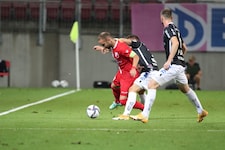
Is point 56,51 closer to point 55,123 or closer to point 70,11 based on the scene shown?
point 70,11

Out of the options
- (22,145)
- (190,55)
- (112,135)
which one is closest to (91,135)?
(112,135)

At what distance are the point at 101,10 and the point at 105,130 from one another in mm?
21998

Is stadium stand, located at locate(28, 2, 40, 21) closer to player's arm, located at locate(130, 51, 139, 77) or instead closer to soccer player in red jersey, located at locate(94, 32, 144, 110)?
soccer player in red jersey, located at locate(94, 32, 144, 110)

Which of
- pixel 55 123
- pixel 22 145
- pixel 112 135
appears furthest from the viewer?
pixel 55 123

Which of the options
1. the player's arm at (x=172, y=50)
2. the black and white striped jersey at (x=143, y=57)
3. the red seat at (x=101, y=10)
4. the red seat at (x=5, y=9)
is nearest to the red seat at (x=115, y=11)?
the red seat at (x=101, y=10)

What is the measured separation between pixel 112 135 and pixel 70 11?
899 inches

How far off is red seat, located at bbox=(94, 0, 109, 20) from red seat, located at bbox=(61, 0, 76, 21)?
0.99 meters

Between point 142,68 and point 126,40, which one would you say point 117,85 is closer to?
point 142,68

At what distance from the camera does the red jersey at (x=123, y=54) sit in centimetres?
1453

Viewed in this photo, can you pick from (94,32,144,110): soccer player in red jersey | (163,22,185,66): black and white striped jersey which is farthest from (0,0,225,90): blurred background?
(163,22,185,66): black and white striped jersey

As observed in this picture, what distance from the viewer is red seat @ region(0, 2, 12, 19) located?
110ft

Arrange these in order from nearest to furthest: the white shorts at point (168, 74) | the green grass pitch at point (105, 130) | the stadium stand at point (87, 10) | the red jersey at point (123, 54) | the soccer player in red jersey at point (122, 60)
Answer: the green grass pitch at point (105, 130) → the white shorts at point (168, 74) → the soccer player in red jersey at point (122, 60) → the red jersey at point (123, 54) → the stadium stand at point (87, 10)

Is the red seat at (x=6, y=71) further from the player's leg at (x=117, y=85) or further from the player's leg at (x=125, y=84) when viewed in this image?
the player's leg at (x=125, y=84)

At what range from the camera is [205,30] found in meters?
32.7
